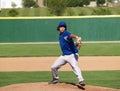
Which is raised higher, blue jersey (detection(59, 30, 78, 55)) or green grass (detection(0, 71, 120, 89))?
blue jersey (detection(59, 30, 78, 55))

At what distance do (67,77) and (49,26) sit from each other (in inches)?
714

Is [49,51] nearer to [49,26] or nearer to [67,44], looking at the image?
[49,26]

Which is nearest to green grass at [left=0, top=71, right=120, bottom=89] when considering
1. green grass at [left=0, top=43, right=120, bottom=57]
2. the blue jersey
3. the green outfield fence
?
the blue jersey

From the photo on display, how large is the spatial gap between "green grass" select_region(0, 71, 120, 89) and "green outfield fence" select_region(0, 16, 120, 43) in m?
16.8

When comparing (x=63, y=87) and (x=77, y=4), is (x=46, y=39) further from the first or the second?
(x=77, y=4)

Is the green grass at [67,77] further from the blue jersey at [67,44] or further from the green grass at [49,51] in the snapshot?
the green grass at [49,51]

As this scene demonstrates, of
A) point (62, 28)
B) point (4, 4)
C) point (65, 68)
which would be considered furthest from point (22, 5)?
point (62, 28)

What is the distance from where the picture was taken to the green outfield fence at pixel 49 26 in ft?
100

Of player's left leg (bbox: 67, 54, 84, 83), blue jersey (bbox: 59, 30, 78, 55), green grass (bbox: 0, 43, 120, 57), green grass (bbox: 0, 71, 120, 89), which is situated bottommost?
green grass (bbox: 0, 43, 120, 57)

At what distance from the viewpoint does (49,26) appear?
101 feet

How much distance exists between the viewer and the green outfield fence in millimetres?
30625

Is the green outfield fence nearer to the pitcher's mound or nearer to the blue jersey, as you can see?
the pitcher's mound

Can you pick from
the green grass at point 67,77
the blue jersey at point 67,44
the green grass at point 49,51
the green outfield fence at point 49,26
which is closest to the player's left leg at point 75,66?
the blue jersey at point 67,44

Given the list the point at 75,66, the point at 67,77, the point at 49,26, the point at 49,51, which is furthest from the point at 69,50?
the point at 49,26
